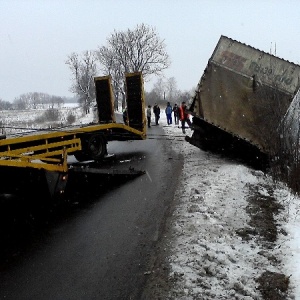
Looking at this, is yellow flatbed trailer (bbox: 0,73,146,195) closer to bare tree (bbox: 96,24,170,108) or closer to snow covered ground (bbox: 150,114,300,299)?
snow covered ground (bbox: 150,114,300,299)

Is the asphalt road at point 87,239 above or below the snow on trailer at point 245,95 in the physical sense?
below

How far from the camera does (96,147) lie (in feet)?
38.1

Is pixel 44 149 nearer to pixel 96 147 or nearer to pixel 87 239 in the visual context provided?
pixel 96 147

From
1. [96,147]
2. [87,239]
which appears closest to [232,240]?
[87,239]

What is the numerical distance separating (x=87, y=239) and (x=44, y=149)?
3.89 metres

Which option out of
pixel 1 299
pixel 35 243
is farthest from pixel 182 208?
pixel 1 299

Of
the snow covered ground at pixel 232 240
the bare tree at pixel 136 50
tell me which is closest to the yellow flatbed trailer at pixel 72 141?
the snow covered ground at pixel 232 240

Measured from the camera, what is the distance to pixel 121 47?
51062 mm

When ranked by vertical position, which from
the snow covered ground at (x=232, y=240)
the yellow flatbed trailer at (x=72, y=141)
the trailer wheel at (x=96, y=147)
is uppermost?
the yellow flatbed trailer at (x=72, y=141)

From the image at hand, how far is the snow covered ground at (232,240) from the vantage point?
414cm

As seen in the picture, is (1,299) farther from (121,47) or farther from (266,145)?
(121,47)

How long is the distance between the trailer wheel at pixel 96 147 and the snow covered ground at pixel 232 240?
3517 millimetres

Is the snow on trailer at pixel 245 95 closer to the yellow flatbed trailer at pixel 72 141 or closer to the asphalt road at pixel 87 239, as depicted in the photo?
the asphalt road at pixel 87 239

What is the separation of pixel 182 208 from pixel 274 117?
13.3 feet
